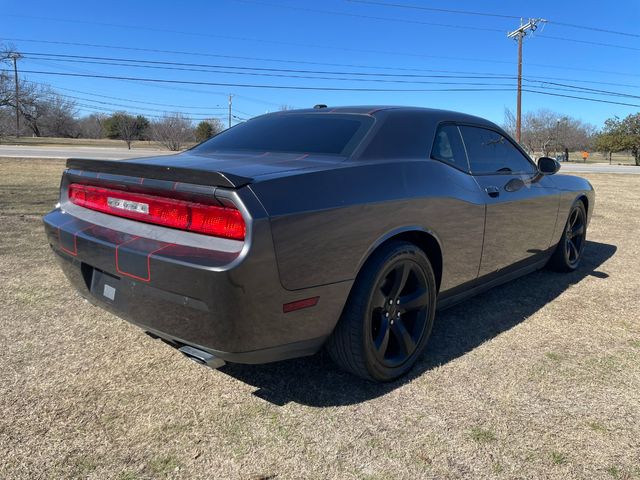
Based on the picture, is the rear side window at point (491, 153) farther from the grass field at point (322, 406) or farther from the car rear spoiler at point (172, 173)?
the car rear spoiler at point (172, 173)

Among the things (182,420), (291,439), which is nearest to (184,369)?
(182,420)

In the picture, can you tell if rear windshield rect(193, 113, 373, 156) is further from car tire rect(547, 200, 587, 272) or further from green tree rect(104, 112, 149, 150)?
green tree rect(104, 112, 149, 150)

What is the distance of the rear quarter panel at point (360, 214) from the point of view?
76.9 inches

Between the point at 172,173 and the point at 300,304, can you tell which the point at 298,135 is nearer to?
the point at 172,173

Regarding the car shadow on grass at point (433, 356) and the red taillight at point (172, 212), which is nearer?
the red taillight at point (172, 212)

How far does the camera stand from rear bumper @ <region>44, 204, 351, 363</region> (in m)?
1.84

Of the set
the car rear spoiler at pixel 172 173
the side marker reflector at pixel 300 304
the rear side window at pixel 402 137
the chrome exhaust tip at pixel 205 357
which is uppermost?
the rear side window at pixel 402 137

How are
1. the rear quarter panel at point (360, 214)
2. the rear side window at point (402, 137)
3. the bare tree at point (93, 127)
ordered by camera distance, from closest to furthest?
the rear quarter panel at point (360, 214) → the rear side window at point (402, 137) → the bare tree at point (93, 127)

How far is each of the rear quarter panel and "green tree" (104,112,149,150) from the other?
60.1m

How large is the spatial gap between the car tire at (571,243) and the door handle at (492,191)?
159 cm

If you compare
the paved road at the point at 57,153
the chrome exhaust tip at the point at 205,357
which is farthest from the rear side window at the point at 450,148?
the paved road at the point at 57,153

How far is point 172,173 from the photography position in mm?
2029

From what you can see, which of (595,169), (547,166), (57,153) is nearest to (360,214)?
(547,166)

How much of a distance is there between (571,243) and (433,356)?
2659 mm
